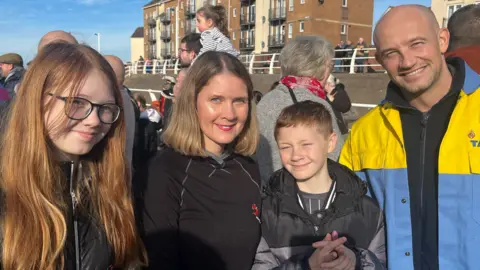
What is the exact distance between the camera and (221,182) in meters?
2.19

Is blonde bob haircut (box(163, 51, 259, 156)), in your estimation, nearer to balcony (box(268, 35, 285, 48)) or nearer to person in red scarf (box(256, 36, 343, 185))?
person in red scarf (box(256, 36, 343, 185))

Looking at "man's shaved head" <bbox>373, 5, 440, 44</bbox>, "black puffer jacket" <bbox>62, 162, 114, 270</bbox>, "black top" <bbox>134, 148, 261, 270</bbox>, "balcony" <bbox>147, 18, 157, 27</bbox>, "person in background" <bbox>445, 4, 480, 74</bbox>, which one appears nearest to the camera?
"black puffer jacket" <bbox>62, 162, 114, 270</bbox>

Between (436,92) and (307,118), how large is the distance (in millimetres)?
791

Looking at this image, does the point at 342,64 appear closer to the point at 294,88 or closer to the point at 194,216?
the point at 294,88

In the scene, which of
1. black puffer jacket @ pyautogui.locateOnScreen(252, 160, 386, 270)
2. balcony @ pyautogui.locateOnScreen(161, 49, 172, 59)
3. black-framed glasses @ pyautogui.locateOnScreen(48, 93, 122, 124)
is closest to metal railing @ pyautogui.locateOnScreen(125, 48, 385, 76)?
black puffer jacket @ pyautogui.locateOnScreen(252, 160, 386, 270)

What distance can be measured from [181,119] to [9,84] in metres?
4.77

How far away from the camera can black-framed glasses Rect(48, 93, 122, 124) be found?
1722mm

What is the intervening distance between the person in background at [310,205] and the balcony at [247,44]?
168 ft

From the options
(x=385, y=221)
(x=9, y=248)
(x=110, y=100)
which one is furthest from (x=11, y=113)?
(x=385, y=221)

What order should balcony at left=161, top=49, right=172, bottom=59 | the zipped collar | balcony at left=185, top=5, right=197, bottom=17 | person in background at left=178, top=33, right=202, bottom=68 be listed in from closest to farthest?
1. the zipped collar
2. person in background at left=178, top=33, right=202, bottom=68
3. balcony at left=185, top=5, right=197, bottom=17
4. balcony at left=161, top=49, right=172, bottom=59

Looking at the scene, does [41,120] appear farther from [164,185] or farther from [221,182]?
[221,182]

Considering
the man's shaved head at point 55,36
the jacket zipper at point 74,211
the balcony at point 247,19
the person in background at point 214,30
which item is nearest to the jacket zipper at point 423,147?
the jacket zipper at point 74,211

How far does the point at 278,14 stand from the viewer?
→ 48562mm

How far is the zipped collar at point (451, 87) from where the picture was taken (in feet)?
7.54
